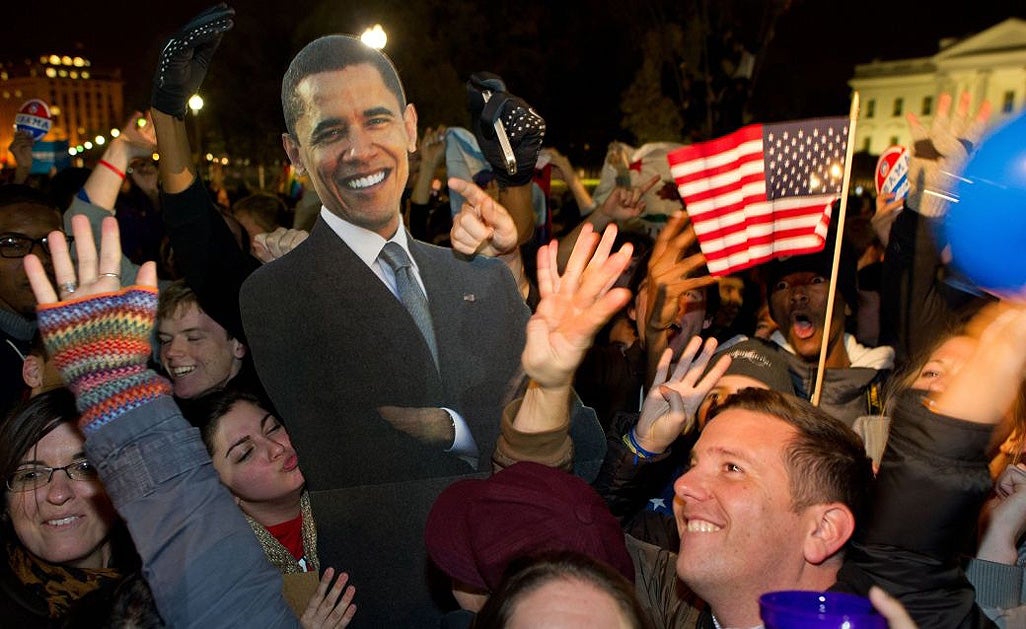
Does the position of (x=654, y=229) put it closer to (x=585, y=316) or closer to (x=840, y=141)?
(x=840, y=141)

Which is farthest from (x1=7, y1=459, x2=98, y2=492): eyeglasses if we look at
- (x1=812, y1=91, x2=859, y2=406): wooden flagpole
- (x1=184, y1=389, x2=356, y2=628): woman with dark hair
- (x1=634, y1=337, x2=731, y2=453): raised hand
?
(x1=812, y1=91, x2=859, y2=406): wooden flagpole

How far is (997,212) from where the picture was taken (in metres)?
2.14

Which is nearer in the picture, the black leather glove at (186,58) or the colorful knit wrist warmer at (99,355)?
the colorful knit wrist warmer at (99,355)

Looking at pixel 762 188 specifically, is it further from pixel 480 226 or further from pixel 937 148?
pixel 480 226

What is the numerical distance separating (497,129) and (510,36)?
3012 centimetres

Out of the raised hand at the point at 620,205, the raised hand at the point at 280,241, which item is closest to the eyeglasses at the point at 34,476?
the raised hand at the point at 280,241

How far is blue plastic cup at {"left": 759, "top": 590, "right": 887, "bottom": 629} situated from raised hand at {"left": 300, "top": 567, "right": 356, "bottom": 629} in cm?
153

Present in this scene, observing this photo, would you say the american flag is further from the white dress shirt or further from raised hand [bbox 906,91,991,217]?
the white dress shirt

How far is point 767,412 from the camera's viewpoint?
236 centimetres

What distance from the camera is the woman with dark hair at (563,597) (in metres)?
1.75

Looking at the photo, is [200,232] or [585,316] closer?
[585,316]

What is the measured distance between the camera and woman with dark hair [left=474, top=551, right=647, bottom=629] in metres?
1.75

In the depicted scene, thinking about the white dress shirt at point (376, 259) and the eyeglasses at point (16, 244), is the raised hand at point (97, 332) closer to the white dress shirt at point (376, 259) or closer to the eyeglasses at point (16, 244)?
the white dress shirt at point (376, 259)

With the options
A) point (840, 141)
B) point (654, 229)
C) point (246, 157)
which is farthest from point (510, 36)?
point (840, 141)
